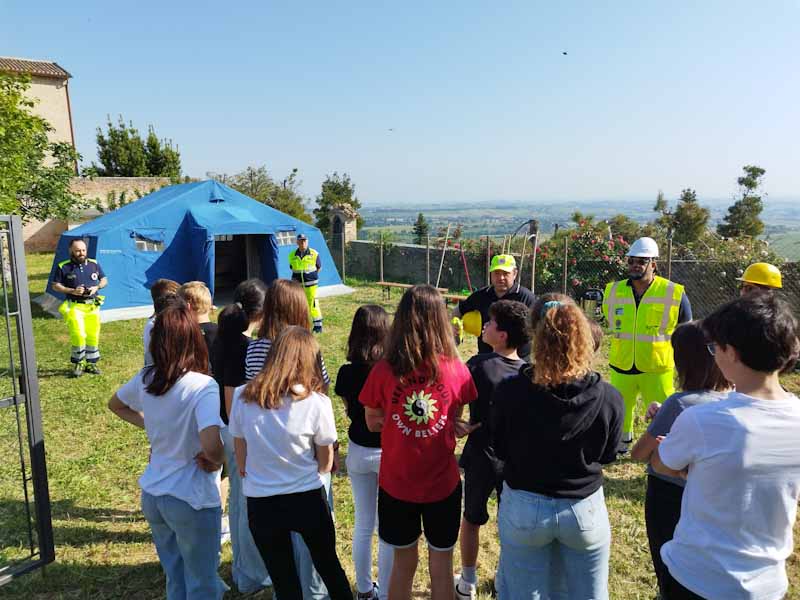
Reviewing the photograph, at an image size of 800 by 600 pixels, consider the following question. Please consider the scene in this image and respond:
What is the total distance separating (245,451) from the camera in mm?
2367

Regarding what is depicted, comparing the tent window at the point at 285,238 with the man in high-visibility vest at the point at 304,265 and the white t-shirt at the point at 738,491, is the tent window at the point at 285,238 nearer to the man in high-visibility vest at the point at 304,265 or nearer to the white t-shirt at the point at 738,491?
the man in high-visibility vest at the point at 304,265

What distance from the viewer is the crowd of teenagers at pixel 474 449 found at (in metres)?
1.60

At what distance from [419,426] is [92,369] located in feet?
21.8

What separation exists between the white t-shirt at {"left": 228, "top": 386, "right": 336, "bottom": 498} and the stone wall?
27.3 m

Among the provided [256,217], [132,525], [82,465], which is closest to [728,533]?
[132,525]

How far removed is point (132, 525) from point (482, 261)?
11.6 metres

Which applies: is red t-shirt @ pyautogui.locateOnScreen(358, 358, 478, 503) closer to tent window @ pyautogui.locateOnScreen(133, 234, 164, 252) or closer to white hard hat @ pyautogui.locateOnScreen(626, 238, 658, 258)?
white hard hat @ pyautogui.locateOnScreen(626, 238, 658, 258)

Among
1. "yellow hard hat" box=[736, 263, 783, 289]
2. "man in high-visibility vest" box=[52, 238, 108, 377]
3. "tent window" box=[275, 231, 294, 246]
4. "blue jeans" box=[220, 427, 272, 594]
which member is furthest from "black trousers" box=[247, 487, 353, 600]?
"tent window" box=[275, 231, 294, 246]

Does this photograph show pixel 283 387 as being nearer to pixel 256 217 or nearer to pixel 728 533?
pixel 728 533

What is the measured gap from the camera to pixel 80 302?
723 centimetres

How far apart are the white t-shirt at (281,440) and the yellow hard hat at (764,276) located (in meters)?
3.38

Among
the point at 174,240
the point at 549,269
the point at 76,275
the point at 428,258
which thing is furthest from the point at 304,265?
the point at 549,269

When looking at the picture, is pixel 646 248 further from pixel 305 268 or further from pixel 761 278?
pixel 305 268

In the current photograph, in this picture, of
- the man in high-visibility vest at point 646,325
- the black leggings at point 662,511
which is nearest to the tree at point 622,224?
the man in high-visibility vest at point 646,325
